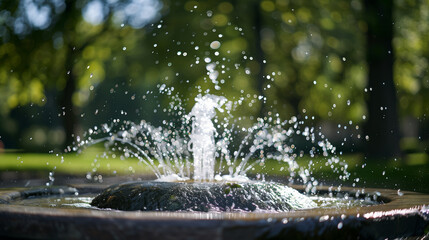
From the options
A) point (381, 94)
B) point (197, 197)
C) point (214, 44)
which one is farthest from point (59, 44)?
point (197, 197)

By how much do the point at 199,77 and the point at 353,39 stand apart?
5.72m

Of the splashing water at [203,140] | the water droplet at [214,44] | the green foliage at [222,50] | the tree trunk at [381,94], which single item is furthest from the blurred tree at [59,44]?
the splashing water at [203,140]

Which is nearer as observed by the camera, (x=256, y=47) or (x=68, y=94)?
(x=256, y=47)

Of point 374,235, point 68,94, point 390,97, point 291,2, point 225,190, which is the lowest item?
point 374,235

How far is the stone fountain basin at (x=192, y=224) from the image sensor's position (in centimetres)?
334

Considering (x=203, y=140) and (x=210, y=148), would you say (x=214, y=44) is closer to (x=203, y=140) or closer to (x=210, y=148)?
(x=203, y=140)

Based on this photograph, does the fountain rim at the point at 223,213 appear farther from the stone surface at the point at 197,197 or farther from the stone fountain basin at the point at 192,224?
the stone surface at the point at 197,197

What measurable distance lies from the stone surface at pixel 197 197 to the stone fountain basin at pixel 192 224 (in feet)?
3.33

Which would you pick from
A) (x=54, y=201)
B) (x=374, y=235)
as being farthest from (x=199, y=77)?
(x=374, y=235)

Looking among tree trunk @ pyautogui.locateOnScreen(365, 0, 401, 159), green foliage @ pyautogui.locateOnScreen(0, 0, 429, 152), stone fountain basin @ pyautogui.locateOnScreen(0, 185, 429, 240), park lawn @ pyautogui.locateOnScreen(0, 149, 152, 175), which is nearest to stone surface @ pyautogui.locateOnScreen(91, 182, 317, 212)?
stone fountain basin @ pyautogui.locateOnScreen(0, 185, 429, 240)

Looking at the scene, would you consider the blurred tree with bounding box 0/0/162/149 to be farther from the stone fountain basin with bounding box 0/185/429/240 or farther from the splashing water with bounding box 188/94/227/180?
the stone fountain basin with bounding box 0/185/429/240

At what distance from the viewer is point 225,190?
Result: 16.1 ft

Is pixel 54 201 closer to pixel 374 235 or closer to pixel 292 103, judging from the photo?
pixel 374 235

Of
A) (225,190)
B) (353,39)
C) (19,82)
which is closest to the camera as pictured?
(225,190)
